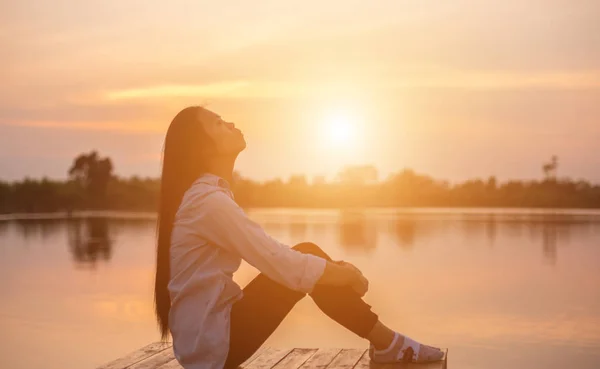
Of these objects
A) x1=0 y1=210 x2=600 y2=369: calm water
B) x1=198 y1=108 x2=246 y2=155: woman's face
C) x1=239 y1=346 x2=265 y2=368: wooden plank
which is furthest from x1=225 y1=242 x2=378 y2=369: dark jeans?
x1=0 y1=210 x2=600 y2=369: calm water

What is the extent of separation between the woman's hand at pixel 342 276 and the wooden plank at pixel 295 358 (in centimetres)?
84

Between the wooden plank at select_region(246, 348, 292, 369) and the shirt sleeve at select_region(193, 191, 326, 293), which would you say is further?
the wooden plank at select_region(246, 348, 292, 369)

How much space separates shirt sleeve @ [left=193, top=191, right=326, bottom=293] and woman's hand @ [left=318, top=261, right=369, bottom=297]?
0.17 ft

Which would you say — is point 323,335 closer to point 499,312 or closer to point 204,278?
point 499,312

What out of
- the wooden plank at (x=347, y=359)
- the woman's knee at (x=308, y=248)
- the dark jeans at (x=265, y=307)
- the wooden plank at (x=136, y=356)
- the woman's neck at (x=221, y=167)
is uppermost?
the woman's neck at (x=221, y=167)

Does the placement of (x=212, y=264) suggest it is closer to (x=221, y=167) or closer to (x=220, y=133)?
(x=221, y=167)

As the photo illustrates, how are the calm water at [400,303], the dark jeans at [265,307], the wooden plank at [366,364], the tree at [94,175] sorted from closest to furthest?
the dark jeans at [265,307], the wooden plank at [366,364], the calm water at [400,303], the tree at [94,175]

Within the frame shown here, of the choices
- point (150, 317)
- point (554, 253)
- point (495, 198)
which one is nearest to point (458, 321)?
point (150, 317)

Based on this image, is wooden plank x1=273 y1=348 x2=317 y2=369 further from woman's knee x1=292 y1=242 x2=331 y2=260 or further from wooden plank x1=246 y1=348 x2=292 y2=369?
woman's knee x1=292 y1=242 x2=331 y2=260

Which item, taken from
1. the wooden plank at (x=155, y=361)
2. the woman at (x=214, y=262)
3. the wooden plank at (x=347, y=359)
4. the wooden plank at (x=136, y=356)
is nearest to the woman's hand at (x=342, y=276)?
the woman at (x=214, y=262)

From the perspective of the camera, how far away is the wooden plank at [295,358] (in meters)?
3.81

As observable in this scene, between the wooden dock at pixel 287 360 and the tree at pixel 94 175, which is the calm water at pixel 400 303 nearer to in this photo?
the wooden dock at pixel 287 360

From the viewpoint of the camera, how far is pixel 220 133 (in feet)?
9.73

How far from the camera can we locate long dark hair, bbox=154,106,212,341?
9.73 ft
